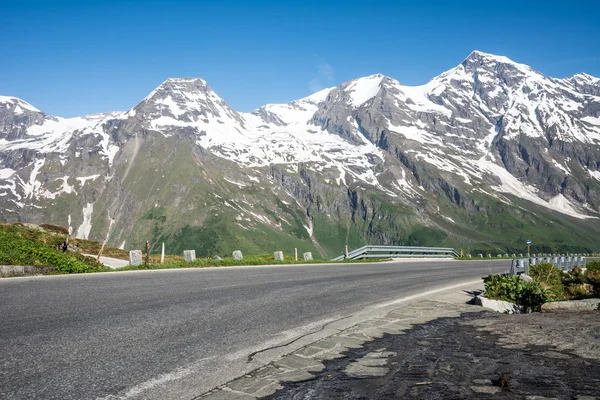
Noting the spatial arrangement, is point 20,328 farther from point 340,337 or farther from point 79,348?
point 340,337

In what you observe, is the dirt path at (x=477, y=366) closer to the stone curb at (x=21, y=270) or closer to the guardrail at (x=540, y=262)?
the guardrail at (x=540, y=262)

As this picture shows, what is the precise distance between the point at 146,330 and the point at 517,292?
10.2 metres

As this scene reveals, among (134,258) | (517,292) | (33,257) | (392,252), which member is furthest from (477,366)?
(392,252)

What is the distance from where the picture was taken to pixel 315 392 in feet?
16.1

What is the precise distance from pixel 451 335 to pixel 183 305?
5777mm

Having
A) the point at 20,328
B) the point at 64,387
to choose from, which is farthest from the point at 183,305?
the point at 64,387

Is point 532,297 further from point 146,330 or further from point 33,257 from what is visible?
point 33,257

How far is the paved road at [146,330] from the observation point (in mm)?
5148

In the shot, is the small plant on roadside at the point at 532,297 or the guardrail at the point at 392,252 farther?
the guardrail at the point at 392,252

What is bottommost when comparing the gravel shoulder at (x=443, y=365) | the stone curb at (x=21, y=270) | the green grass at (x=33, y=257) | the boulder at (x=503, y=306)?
the boulder at (x=503, y=306)

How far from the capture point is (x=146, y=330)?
7.50m

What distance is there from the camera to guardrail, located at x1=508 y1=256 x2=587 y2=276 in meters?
17.8

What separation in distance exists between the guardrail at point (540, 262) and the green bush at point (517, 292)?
12.2 feet

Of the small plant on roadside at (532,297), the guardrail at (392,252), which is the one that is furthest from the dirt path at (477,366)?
the guardrail at (392,252)
